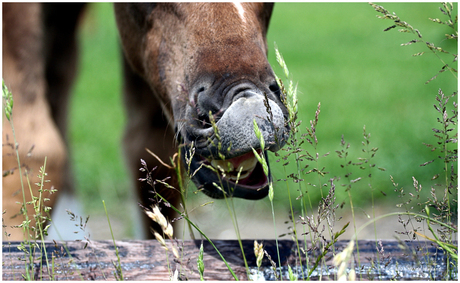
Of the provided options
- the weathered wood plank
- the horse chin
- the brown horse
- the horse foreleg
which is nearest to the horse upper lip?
the brown horse

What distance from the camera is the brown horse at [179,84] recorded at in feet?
4.75

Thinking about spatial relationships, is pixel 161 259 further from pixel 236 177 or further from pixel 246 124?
pixel 246 124

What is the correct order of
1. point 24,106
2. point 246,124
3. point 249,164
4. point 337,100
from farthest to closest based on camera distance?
point 337,100
point 24,106
point 249,164
point 246,124

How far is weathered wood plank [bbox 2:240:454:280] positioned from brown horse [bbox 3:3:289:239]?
21 cm

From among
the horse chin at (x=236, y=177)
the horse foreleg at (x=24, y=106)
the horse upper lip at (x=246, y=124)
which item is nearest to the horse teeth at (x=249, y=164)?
the horse chin at (x=236, y=177)

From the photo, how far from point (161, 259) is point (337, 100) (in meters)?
5.57

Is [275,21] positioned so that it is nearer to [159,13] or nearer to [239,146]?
[159,13]

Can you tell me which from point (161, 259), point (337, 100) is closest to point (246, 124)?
point (161, 259)

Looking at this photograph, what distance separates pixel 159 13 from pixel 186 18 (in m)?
0.26

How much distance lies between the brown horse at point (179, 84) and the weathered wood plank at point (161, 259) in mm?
212

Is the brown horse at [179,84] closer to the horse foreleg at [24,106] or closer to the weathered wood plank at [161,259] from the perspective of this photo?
the horse foreleg at [24,106]

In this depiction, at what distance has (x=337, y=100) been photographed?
6676mm

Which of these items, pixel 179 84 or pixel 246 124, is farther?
pixel 179 84

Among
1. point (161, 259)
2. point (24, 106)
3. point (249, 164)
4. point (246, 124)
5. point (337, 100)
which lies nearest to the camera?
point (246, 124)
